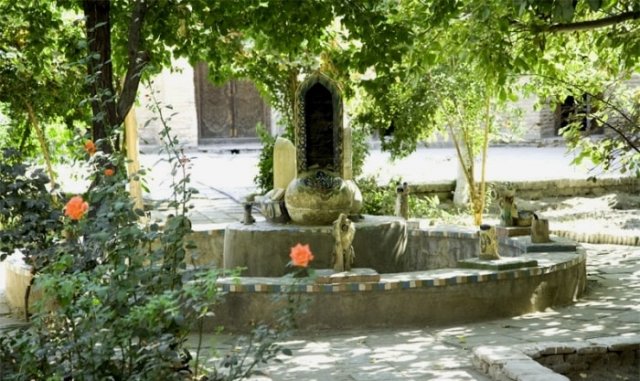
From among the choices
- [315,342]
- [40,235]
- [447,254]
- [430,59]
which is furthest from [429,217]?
[40,235]

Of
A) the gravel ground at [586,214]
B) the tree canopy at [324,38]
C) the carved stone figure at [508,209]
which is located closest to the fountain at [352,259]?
the carved stone figure at [508,209]

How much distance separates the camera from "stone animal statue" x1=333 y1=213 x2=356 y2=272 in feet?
32.9

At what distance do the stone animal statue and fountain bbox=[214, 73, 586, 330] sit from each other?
0.04ft

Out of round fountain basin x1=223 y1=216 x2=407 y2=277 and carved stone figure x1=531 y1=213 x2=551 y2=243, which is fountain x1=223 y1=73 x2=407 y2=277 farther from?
carved stone figure x1=531 y1=213 x2=551 y2=243

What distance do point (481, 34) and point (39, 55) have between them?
160 inches

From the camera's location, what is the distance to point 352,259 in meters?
10.2

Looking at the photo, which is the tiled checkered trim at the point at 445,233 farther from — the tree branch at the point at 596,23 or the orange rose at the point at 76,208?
the orange rose at the point at 76,208

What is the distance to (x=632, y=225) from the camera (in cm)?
1725

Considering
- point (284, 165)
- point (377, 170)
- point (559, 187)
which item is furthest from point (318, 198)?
point (559, 187)

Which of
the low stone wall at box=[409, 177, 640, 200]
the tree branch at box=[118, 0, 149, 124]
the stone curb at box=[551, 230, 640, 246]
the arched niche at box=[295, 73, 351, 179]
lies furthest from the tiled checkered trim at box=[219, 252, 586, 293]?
the low stone wall at box=[409, 177, 640, 200]

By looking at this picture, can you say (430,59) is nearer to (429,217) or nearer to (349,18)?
(349,18)

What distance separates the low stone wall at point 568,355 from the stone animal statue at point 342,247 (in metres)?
2.13

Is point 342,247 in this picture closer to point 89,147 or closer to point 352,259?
point 352,259

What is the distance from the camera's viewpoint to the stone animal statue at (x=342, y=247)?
10031mm
